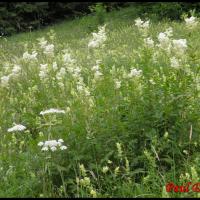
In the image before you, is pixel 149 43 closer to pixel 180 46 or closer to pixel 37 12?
pixel 180 46

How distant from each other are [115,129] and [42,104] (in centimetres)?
190

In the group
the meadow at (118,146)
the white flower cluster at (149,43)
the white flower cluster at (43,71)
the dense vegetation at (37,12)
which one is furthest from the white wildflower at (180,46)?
the dense vegetation at (37,12)

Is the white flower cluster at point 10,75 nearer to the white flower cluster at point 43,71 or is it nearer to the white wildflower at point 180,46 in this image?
the white flower cluster at point 43,71

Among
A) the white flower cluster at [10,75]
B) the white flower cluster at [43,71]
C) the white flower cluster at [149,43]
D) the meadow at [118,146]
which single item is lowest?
the meadow at [118,146]

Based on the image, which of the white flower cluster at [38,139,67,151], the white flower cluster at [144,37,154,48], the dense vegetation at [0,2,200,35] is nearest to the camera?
the white flower cluster at [38,139,67,151]

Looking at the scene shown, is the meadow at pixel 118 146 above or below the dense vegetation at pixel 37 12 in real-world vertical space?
below

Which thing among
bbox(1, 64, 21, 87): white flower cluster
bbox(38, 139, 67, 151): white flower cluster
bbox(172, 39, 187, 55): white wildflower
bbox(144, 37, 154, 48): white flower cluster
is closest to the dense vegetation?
bbox(1, 64, 21, 87): white flower cluster

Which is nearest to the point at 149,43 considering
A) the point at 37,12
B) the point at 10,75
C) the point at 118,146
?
the point at 10,75

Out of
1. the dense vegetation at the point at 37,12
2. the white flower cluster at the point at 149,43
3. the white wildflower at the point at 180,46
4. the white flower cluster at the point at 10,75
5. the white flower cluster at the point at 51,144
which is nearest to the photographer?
the white flower cluster at the point at 51,144

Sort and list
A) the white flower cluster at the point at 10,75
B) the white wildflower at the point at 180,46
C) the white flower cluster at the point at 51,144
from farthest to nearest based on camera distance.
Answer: the white flower cluster at the point at 10,75 → the white wildflower at the point at 180,46 → the white flower cluster at the point at 51,144

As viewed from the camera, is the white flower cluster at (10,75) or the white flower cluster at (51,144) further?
the white flower cluster at (10,75)

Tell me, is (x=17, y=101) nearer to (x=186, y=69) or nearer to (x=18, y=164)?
(x=18, y=164)

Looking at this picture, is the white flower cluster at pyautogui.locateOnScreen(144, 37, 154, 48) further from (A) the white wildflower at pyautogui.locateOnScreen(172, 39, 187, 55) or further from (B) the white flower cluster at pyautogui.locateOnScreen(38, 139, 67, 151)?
(B) the white flower cluster at pyautogui.locateOnScreen(38, 139, 67, 151)

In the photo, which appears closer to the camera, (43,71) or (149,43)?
(149,43)
